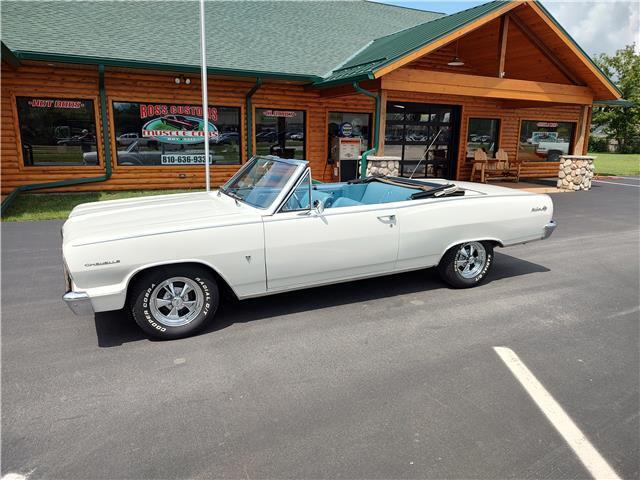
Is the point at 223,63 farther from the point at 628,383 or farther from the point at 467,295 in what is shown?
the point at 628,383

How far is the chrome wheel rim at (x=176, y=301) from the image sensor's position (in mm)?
3949

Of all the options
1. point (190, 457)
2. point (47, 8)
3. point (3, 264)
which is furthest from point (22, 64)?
point (190, 457)

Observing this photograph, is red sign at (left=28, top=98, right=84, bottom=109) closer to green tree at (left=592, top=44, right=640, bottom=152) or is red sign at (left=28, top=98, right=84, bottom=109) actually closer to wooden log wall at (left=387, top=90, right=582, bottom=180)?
wooden log wall at (left=387, top=90, right=582, bottom=180)

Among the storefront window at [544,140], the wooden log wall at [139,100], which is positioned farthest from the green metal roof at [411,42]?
the storefront window at [544,140]

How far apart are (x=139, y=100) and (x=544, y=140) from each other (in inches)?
607

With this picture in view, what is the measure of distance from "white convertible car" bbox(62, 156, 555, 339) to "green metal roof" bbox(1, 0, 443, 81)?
775 centimetres

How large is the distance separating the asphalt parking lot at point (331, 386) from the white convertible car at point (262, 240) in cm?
37

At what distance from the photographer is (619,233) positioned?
8.79 meters

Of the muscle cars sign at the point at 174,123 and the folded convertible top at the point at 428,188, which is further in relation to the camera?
the muscle cars sign at the point at 174,123

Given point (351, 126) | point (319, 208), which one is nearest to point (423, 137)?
point (351, 126)

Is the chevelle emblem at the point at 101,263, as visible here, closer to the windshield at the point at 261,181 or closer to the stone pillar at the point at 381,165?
the windshield at the point at 261,181

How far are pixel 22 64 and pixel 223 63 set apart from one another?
4.58 m

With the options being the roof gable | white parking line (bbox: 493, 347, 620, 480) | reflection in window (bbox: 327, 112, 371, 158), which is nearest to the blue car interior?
white parking line (bbox: 493, 347, 620, 480)

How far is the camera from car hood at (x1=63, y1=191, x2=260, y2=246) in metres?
3.79
